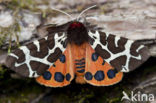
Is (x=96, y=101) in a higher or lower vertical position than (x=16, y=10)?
lower

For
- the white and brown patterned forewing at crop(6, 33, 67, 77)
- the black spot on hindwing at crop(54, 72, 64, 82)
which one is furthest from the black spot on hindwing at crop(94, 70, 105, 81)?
the white and brown patterned forewing at crop(6, 33, 67, 77)

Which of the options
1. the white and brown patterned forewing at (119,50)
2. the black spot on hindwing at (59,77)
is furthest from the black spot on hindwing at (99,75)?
the black spot on hindwing at (59,77)

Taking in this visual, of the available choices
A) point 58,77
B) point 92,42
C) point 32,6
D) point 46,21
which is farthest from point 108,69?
point 32,6

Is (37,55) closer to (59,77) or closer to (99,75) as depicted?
(59,77)

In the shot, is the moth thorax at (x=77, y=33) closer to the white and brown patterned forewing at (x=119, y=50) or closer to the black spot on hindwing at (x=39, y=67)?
the white and brown patterned forewing at (x=119, y=50)

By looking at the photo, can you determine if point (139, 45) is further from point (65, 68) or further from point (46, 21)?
point (46, 21)
